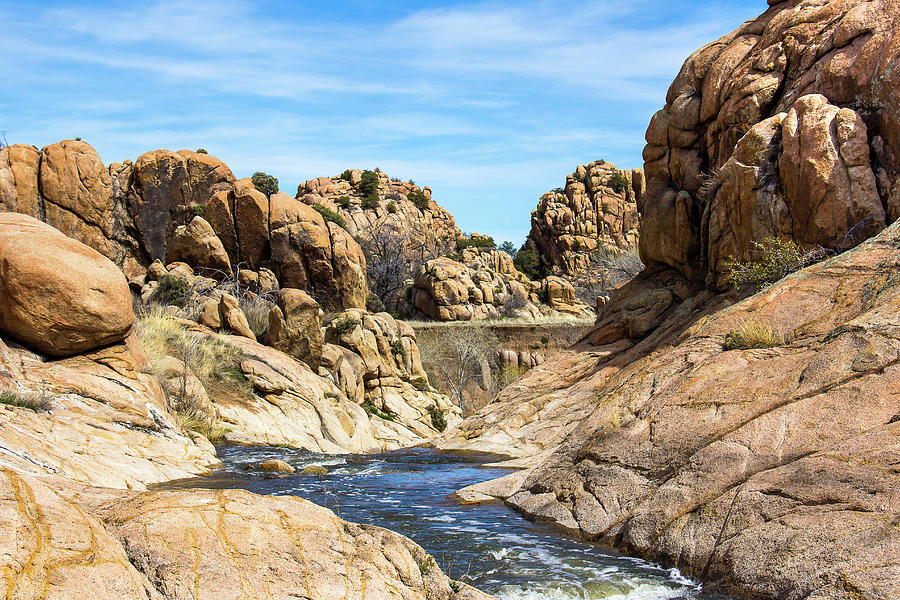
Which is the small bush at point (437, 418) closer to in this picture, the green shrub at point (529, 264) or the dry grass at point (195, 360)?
the dry grass at point (195, 360)

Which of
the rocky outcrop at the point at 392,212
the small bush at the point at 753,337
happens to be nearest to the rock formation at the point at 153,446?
the small bush at the point at 753,337

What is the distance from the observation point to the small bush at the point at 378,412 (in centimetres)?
2609

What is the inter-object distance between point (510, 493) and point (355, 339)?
58.5ft

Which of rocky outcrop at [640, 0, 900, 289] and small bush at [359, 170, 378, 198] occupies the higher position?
small bush at [359, 170, 378, 198]

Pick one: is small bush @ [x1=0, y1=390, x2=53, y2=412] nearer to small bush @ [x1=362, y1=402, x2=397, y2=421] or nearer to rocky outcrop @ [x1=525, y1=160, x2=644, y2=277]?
small bush @ [x1=362, y1=402, x2=397, y2=421]

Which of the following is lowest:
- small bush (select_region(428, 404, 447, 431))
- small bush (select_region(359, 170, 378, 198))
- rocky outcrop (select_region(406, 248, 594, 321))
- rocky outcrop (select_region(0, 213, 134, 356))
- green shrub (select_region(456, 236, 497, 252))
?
small bush (select_region(428, 404, 447, 431))

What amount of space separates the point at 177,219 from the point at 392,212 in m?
40.4

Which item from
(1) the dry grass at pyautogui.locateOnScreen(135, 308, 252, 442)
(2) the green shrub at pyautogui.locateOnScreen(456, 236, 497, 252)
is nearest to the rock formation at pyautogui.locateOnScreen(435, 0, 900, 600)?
(1) the dry grass at pyautogui.locateOnScreen(135, 308, 252, 442)

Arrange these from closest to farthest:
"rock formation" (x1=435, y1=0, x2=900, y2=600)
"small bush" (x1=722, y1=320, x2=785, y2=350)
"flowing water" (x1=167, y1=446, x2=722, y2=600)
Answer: "rock formation" (x1=435, y1=0, x2=900, y2=600), "flowing water" (x1=167, y1=446, x2=722, y2=600), "small bush" (x1=722, y1=320, x2=785, y2=350)

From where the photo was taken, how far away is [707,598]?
241 inches

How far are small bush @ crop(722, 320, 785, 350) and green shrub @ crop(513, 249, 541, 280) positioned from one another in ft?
227

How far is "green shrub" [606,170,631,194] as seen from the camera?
8100cm

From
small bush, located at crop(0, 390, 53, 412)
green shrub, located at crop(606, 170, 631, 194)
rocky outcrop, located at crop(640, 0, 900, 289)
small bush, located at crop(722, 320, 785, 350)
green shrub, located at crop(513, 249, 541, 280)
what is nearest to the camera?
small bush, located at crop(722, 320, 785, 350)

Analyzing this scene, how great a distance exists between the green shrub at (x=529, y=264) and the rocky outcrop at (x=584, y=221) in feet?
3.58
